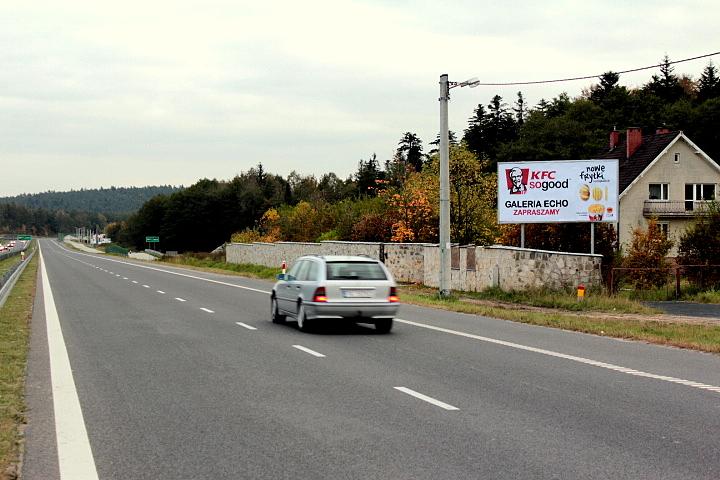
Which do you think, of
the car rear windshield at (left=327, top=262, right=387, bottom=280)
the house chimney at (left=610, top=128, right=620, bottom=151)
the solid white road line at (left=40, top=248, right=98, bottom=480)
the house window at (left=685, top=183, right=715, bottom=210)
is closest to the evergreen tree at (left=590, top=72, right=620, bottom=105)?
the house chimney at (left=610, top=128, right=620, bottom=151)

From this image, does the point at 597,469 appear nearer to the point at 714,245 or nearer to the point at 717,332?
the point at 717,332

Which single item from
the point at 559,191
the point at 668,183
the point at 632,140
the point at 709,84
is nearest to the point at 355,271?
the point at 559,191

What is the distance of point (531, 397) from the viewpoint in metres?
9.92

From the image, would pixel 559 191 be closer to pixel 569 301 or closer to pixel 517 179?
pixel 517 179

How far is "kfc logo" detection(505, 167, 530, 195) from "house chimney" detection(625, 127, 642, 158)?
37.0 m

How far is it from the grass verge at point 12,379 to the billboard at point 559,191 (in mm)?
17745

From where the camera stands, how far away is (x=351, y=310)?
1742cm

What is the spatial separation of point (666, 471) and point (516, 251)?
899 inches

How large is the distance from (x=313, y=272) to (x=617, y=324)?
663 cm

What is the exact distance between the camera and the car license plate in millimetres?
17484

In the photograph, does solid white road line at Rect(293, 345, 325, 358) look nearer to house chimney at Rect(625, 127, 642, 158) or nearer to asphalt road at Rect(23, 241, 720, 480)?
asphalt road at Rect(23, 241, 720, 480)

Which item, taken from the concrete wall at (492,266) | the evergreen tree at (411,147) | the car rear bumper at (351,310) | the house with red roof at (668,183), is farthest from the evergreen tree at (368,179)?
the car rear bumper at (351,310)

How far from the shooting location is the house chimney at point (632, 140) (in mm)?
67500

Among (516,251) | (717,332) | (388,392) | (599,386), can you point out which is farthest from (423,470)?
(516,251)
